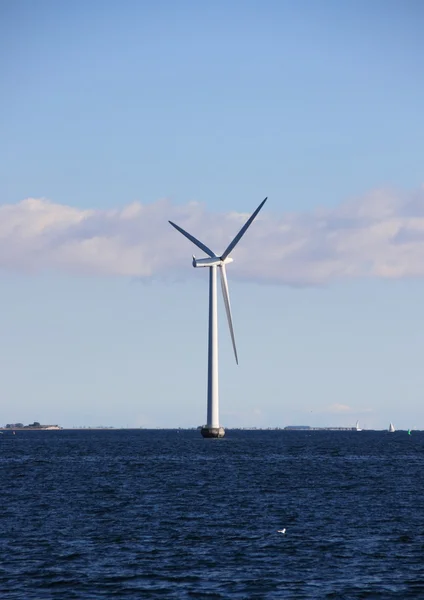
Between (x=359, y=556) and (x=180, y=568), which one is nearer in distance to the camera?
(x=180, y=568)

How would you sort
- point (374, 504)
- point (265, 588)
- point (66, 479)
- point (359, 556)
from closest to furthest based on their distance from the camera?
point (265, 588) < point (359, 556) < point (374, 504) < point (66, 479)

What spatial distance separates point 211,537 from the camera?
73188 mm

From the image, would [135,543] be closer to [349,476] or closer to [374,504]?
[374,504]

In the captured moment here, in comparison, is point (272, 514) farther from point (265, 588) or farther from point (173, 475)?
point (173, 475)

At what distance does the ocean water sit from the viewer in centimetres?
5566

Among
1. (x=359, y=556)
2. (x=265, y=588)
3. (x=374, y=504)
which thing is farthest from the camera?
(x=374, y=504)

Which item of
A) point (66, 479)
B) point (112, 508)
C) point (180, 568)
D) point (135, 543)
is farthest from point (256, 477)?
point (180, 568)

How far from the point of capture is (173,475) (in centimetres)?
13700

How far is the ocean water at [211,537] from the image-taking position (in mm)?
55656

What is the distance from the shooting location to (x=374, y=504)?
98000 mm

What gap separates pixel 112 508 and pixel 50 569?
108ft

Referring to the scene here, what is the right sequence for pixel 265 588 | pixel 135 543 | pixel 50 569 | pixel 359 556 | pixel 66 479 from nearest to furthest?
pixel 265 588, pixel 50 569, pixel 359 556, pixel 135 543, pixel 66 479

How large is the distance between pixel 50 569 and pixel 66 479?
71.4 meters

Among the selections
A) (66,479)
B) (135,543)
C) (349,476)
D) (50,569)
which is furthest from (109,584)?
(349,476)
